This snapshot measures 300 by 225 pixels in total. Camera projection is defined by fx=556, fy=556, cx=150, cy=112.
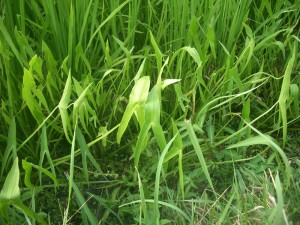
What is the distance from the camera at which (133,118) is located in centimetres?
132

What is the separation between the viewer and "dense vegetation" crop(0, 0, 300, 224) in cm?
118

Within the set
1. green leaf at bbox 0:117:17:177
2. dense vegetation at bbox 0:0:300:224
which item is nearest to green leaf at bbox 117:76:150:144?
dense vegetation at bbox 0:0:300:224

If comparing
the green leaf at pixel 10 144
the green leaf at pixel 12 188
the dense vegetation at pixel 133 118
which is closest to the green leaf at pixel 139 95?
the dense vegetation at pixel 133 118

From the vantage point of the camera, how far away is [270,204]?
1.12 m

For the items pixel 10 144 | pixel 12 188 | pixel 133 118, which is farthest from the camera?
pixel 133 118

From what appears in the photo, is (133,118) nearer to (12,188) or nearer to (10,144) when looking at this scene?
(10,144)

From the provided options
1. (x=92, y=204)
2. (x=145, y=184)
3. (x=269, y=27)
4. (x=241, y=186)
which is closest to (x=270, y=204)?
(x=241, y=186)

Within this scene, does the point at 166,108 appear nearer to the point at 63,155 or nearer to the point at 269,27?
the point at 63,155

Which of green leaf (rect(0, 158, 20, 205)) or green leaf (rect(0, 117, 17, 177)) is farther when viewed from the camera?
green leaf (rect(0, 117, 17, 177))

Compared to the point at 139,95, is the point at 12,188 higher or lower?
lower

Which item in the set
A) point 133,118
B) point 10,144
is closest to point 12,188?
point 10,144

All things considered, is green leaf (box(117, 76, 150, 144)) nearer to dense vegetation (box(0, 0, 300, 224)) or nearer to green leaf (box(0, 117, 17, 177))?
dense vegetation (box(0, 0, 300, 224))

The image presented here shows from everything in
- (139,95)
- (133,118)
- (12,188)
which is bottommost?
(133,118)

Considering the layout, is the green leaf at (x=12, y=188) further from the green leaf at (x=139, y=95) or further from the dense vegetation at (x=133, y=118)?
the green leaf at (x=139, y=95)
